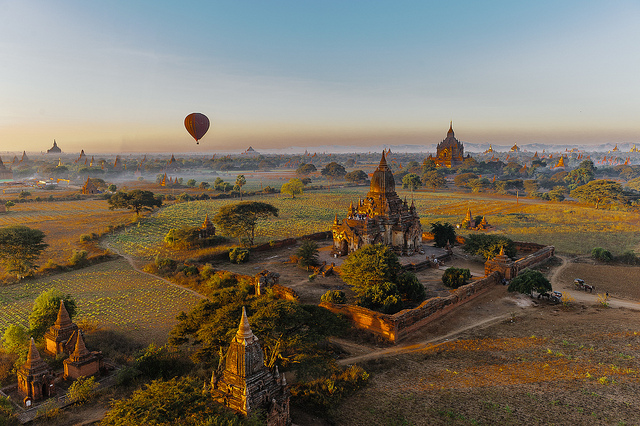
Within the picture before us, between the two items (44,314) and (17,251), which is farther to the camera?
(17,251)

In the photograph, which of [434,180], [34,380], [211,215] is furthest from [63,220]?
[434,180]

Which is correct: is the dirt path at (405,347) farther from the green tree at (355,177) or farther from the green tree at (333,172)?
the green tree at (333,172)

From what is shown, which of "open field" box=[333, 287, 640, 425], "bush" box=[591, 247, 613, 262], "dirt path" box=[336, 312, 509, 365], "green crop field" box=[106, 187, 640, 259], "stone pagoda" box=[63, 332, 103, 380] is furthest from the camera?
"green crop field" box=[106, 187, 640, 259]

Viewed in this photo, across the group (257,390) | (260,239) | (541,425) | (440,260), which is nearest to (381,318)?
(541,425)

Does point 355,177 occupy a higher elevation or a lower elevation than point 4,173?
lower

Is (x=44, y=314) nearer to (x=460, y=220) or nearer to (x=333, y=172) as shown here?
(x=460, y=220)

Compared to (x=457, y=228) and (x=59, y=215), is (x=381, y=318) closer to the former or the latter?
(x=457, y=228)

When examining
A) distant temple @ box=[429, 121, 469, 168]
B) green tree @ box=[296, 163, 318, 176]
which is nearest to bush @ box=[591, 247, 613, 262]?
distant temple @ box=[429, 121, 469, 168]

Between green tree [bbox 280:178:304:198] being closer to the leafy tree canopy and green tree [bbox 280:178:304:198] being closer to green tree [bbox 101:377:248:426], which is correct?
the leafy tree canopy
